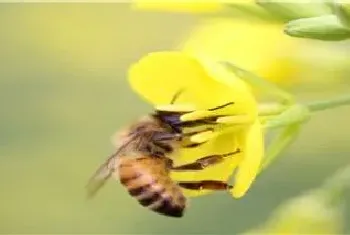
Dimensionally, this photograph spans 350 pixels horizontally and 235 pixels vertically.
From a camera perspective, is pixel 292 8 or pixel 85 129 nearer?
pixel 292 8

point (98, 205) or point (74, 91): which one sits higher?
point (74, 91)

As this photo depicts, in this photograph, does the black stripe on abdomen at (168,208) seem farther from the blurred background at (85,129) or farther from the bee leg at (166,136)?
the blurred background at (85,129)

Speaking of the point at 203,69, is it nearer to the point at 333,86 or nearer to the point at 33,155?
the point at 333,86

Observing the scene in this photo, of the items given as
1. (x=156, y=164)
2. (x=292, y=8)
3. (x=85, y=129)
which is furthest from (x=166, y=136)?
(x=85, y=129)

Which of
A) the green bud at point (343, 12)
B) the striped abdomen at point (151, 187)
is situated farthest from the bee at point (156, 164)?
the green bud at point (343, 12)

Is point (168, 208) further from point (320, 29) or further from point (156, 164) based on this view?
point (320, 29)

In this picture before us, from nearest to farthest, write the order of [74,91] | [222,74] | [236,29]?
[222,74] → [236,29] → [74,91]

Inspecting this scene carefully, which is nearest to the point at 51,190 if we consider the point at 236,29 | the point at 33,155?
the point at 33,155

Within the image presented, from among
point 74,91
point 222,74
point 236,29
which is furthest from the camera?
point 74,91
